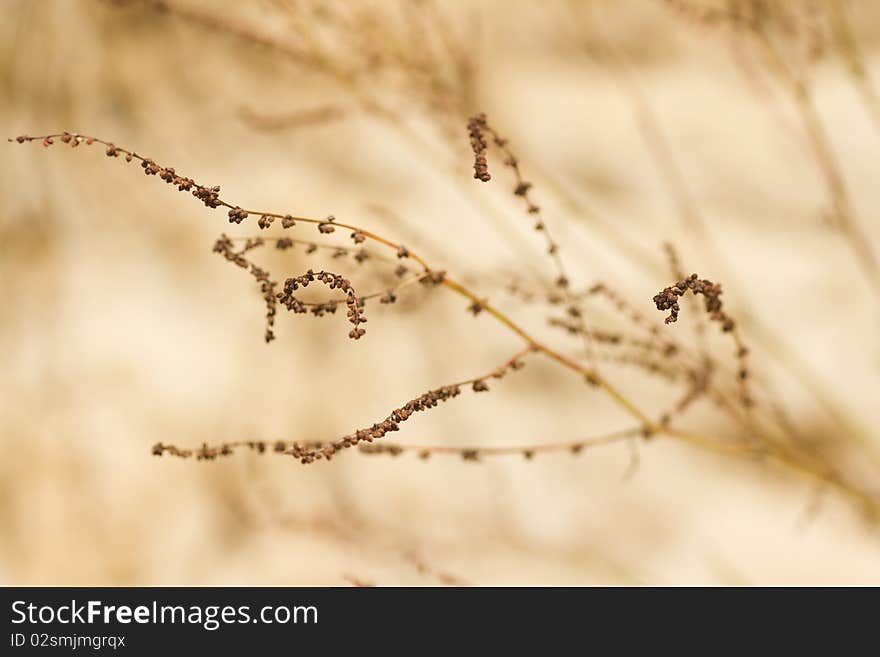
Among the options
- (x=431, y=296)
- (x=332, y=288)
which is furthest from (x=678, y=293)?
(x=431, y=296)

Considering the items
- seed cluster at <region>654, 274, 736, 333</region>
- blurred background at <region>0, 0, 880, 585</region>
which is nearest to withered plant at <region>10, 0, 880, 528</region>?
blurred background at <region>0, 0, 880, 585</region>

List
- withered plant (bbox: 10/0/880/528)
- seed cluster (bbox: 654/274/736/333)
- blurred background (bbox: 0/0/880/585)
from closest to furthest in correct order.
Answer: seed cluster (bbox: 654/274/736/333)
withered plant (bbox: 10/0/880/528)
blurred background (bbox: 0/0/880/585)

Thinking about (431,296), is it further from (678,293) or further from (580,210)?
(678,293)

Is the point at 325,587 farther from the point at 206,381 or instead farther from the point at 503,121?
the point at 503,121

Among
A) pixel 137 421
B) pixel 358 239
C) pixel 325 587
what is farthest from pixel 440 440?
pixel 358 239

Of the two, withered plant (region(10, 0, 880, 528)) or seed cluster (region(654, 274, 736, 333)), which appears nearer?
seed cluster (region(654, 274, 736, 333))

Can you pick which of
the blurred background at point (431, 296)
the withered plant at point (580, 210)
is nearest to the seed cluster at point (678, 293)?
the withered plant at point (580, 210)

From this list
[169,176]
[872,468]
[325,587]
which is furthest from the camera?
[325,587]

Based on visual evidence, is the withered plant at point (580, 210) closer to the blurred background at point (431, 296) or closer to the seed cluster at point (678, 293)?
the blurred background at point (431, 296)

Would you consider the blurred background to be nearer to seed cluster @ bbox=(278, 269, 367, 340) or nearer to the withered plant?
the withered plant
